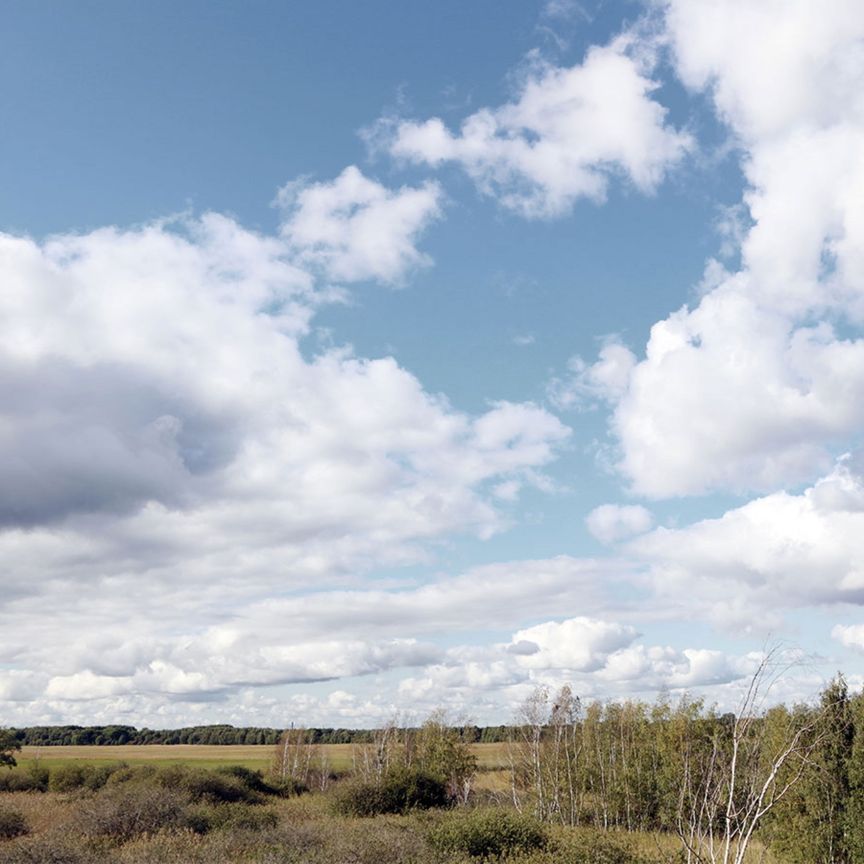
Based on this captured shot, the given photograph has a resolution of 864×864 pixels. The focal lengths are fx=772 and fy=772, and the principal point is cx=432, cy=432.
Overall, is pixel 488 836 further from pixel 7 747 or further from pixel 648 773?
pixel 7 747

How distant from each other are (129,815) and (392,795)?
63.5 feet

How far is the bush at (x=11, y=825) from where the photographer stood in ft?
92.5

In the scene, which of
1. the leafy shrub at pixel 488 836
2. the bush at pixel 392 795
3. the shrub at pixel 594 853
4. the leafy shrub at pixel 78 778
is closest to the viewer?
the shrub at pixel 594 853

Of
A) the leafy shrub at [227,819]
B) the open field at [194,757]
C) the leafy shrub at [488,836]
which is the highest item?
the leafy shrub at [488,836]

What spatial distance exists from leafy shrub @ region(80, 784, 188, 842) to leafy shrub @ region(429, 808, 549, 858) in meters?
10.1

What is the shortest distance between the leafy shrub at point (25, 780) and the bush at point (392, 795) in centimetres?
2468

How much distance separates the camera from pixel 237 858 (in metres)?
21.9

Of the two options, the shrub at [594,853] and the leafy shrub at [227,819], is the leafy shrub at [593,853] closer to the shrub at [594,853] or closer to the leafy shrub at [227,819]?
the shrub at [594,853]

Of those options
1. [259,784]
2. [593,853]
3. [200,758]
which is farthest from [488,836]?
[200,758]

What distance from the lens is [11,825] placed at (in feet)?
93.7

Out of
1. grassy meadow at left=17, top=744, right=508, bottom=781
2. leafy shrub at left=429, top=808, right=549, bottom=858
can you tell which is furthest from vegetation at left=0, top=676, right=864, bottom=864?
grassy meadow at left=17, top=744, right=508, bottom=781

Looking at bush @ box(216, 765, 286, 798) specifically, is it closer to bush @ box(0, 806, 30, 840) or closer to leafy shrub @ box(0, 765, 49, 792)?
leafy shrub @ box(0, 765, 49, 792)

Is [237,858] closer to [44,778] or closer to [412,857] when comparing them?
[412,857]

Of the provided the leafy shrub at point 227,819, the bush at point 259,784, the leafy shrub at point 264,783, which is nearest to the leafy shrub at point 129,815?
the leafy shrub at point 227,819
